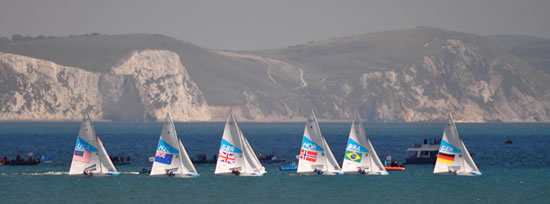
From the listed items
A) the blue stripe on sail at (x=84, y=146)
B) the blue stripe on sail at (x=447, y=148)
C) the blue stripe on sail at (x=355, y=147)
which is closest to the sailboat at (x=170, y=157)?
the blue stripe on sail at (x=84, y=146)

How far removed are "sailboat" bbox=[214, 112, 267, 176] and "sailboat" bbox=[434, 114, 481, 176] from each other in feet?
61.0

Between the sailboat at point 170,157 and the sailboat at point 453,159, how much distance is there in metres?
25.3

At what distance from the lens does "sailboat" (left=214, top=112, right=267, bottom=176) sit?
94.9 m

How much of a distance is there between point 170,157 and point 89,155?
8199mm

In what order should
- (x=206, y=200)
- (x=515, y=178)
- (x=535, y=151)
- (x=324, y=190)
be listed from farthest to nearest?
(x=535, y=151) → (x=515, y=178) → (x=324, y=190) → (x=206, y=200)

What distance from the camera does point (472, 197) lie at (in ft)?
276

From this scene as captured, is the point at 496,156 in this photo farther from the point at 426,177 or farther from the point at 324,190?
the point at 324,190

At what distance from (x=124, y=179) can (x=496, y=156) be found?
68.3 m

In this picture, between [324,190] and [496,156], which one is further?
[496,156]

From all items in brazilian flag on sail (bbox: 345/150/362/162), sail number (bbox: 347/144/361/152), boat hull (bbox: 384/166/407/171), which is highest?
boat hull (bbox: 384/166/407/171)

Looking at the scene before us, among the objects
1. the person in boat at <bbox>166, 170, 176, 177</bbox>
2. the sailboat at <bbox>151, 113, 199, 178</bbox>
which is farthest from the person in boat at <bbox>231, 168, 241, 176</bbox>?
the person in boat at <bbox>166, 170, 176, 177</bbox>

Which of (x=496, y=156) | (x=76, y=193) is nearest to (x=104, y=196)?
(x=76, y=193)

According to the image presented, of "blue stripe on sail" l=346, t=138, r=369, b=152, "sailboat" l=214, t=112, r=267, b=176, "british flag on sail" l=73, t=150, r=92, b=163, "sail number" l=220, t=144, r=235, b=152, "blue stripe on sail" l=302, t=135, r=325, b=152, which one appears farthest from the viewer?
"blue stripe on sail" l=346, t=138, r=369, b=152

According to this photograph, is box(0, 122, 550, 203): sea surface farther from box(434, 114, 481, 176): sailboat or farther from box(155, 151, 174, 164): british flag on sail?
box(155, 151, 174, 164): british flag on sail
